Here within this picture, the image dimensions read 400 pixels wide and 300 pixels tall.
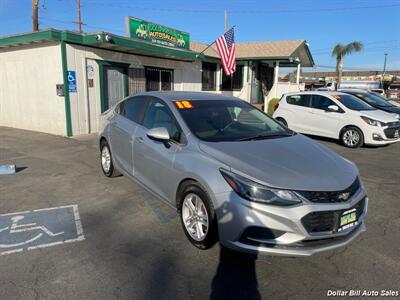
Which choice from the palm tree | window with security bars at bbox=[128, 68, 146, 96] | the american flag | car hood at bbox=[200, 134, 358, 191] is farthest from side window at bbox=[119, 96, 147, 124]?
the palm tree

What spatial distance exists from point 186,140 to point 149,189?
3.44 ft

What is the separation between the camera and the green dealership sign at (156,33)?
11769mm

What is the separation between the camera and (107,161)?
236 inches

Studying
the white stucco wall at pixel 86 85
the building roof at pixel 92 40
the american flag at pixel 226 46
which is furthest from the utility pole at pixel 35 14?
the american flag at pixel 226 46

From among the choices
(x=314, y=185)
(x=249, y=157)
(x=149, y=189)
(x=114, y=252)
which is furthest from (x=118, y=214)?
(x=314, y=185)

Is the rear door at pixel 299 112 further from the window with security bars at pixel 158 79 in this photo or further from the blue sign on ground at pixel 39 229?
the blue sign on ground at pixel 39 229

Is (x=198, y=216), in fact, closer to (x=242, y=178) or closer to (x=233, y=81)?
(x=242, y=178)

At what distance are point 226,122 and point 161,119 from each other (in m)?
0.85

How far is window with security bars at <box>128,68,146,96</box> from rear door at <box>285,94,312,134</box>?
Result: 5594mm

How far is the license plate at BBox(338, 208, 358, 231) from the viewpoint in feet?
9.78

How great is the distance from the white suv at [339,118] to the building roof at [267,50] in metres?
7.39

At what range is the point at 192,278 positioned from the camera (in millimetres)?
3043

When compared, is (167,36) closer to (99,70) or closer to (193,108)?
(99,70)

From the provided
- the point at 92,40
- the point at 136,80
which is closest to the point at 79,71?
the point at 92,40
